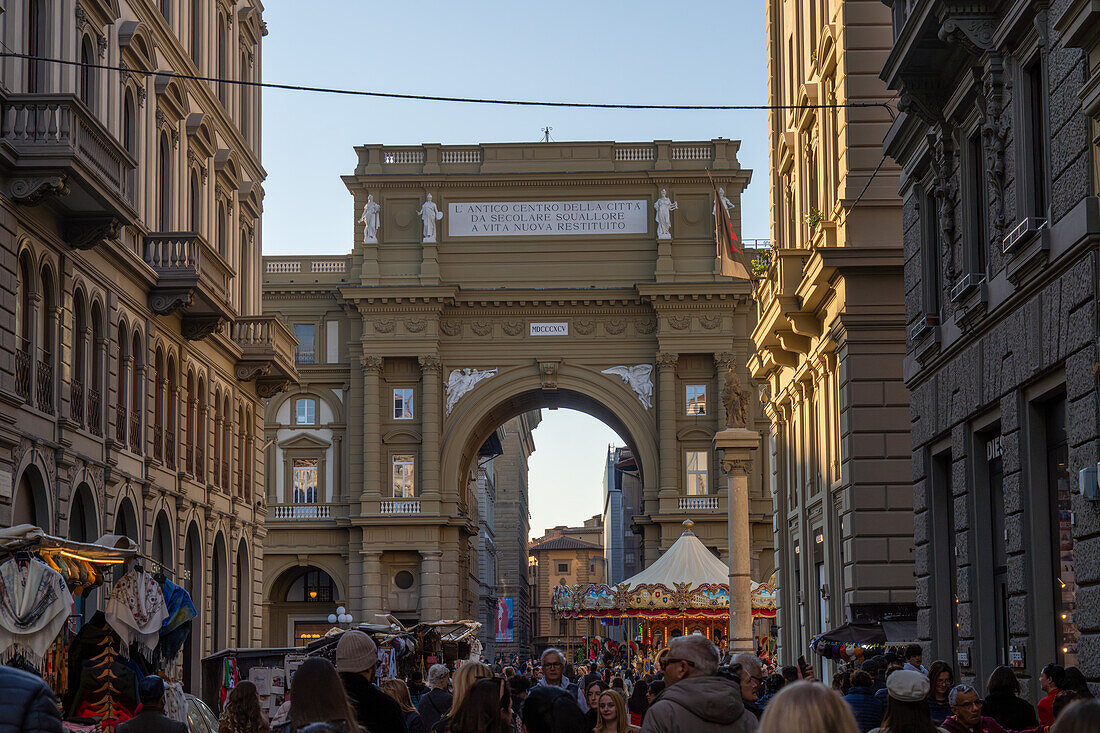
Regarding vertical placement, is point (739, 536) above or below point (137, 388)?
below

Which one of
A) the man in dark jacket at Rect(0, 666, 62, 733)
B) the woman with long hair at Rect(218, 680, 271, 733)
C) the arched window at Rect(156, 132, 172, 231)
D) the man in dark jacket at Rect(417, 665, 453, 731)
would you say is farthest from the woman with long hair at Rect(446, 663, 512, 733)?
the arched window at Rect(156, 132, 172, 231)

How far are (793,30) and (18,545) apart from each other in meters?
24.4

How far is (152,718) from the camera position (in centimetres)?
985

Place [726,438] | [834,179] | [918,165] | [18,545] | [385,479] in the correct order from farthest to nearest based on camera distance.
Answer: [385,479] < [726,438] < [834,179] < [918,165] < [18,545]

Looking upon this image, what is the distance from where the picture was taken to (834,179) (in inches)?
1103

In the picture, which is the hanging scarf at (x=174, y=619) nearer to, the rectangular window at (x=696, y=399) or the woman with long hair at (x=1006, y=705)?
the woman with long hair at (x=1006, y=705)

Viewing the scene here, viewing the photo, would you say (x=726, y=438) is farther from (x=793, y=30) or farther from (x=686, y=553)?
(x=793, y=30)

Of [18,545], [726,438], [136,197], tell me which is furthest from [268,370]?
[18,545]

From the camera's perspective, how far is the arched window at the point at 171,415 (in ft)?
106

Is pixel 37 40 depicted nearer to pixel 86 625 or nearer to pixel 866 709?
pixel 86 625

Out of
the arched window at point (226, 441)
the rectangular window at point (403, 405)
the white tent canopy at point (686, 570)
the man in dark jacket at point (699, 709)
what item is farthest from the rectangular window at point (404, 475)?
the man in dark jacket at point (699, 709)

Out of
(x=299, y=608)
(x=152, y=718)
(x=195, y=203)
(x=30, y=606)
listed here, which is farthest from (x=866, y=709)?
(x=299, y=608)

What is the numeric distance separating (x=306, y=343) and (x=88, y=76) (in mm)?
36459

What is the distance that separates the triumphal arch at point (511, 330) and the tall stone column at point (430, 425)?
0.06 metres
